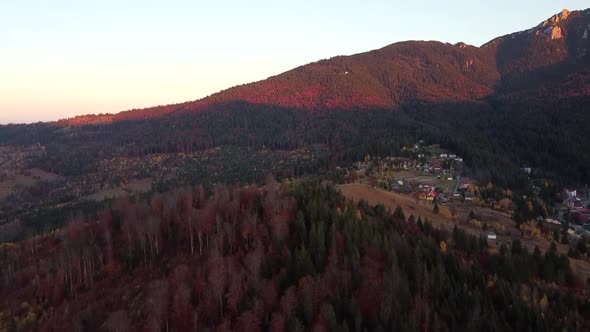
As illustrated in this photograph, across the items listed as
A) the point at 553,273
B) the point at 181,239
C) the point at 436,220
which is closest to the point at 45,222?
the point at 181,239

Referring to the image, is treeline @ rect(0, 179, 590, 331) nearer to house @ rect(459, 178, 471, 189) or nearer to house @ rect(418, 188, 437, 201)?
house @ rect(418, 188, 437, 201)

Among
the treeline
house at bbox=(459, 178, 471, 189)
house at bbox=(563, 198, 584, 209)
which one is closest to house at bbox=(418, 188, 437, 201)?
house at bbox=(459, 178, 471, 189)

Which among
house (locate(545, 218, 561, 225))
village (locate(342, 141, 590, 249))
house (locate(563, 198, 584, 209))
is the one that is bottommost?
house (locate(563, 198, 584, 209))

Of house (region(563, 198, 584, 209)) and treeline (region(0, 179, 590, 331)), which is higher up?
treeline (region(0, 179, 590, 331))

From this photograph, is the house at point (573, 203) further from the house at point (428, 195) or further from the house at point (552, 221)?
the house at point (428, 195)

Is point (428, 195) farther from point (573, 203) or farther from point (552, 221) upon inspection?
point (573, 203)

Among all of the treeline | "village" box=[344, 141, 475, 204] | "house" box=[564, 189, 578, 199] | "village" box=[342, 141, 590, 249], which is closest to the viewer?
the treeline

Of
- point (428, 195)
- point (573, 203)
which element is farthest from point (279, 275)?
point (573, 203)

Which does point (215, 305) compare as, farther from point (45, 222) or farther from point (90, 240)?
point (45, 222)

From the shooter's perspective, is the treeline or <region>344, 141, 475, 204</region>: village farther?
<region>344, 141, 475, 204</region>: village

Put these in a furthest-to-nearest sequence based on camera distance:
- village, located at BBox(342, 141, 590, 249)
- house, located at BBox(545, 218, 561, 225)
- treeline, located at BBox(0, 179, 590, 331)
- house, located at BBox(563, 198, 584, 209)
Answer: house, located at BBox(563, 198, 584, 209) → house, located at BBox(545, 218, 561, 225) → village, located at BBox(342, 141, 590, 249) → treeline, located at BBox(0, 179, 590, 331)
